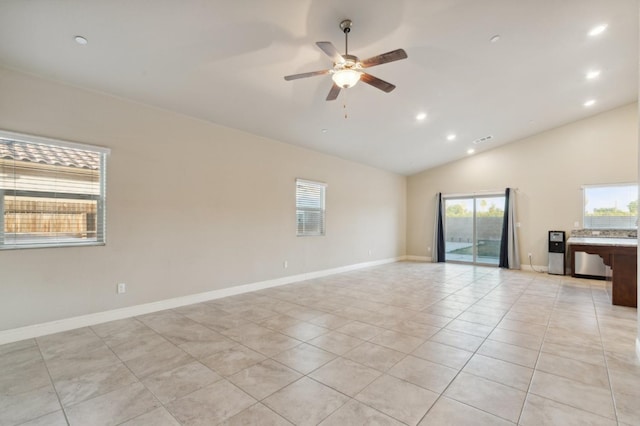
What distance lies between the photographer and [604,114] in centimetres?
674

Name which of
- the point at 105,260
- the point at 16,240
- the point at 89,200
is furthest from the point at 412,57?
the point at 16,240

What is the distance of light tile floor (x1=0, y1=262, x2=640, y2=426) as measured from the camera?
1.97 metres

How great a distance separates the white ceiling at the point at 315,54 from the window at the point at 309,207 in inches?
45.5

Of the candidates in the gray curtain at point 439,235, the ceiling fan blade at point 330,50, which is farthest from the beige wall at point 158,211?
the gray curtain at point 439,235

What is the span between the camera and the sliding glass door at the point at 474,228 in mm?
8320

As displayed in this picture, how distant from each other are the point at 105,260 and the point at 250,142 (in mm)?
2889

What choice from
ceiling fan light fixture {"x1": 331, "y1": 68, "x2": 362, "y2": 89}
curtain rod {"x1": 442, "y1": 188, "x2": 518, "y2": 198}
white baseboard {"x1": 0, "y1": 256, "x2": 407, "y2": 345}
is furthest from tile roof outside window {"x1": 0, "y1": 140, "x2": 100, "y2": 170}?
curtain rod {"x1": 442, "y1": 188, "x2": 518, "y2": 198}

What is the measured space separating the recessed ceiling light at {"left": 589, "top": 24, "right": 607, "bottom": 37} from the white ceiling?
0.21 feet

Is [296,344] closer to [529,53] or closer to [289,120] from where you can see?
[289,120]

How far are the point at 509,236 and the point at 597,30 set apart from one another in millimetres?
5349

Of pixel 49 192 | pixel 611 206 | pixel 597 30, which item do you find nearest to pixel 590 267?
pixel 611 206

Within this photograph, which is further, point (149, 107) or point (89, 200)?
point (149, 107)

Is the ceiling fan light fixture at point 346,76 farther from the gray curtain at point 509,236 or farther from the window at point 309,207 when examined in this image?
the gray curtain at point 509,236

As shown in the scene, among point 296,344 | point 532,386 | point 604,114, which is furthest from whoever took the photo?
point 604,114
